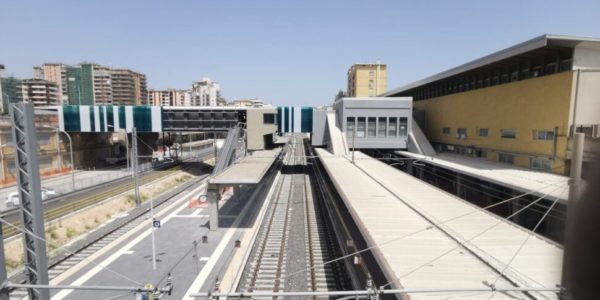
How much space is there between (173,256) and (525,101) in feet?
84.9

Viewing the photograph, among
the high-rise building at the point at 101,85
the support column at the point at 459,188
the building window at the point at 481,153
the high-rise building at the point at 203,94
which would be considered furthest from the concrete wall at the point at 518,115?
the high-rise building at the point at 203,94

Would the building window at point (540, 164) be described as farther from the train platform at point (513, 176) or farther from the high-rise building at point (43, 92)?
the high-rise building at point (43, 92)

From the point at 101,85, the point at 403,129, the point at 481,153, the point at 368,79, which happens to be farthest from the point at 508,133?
the point at 101,85

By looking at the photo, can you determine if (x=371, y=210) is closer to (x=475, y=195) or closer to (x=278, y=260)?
(x=278, y=260)

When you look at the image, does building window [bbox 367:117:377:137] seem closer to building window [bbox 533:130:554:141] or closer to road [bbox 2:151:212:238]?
building window [bbox 533:130:554:141]

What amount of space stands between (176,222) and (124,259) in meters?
6.47

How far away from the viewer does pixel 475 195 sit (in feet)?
84.3

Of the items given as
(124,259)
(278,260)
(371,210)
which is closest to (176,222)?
(124,259)

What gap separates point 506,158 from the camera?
25828mm

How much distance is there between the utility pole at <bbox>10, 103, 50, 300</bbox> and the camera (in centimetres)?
786

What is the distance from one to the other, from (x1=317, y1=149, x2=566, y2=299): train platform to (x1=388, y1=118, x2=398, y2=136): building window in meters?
23.5

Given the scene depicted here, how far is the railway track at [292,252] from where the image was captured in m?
14.8

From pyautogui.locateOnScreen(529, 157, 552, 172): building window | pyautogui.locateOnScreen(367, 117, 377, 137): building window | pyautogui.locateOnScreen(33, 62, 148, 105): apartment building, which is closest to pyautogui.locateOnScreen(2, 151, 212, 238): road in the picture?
pyautogui.locateOnScreen(367, 117, 377, 137): building window

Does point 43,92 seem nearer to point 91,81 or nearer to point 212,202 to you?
point 91,81
